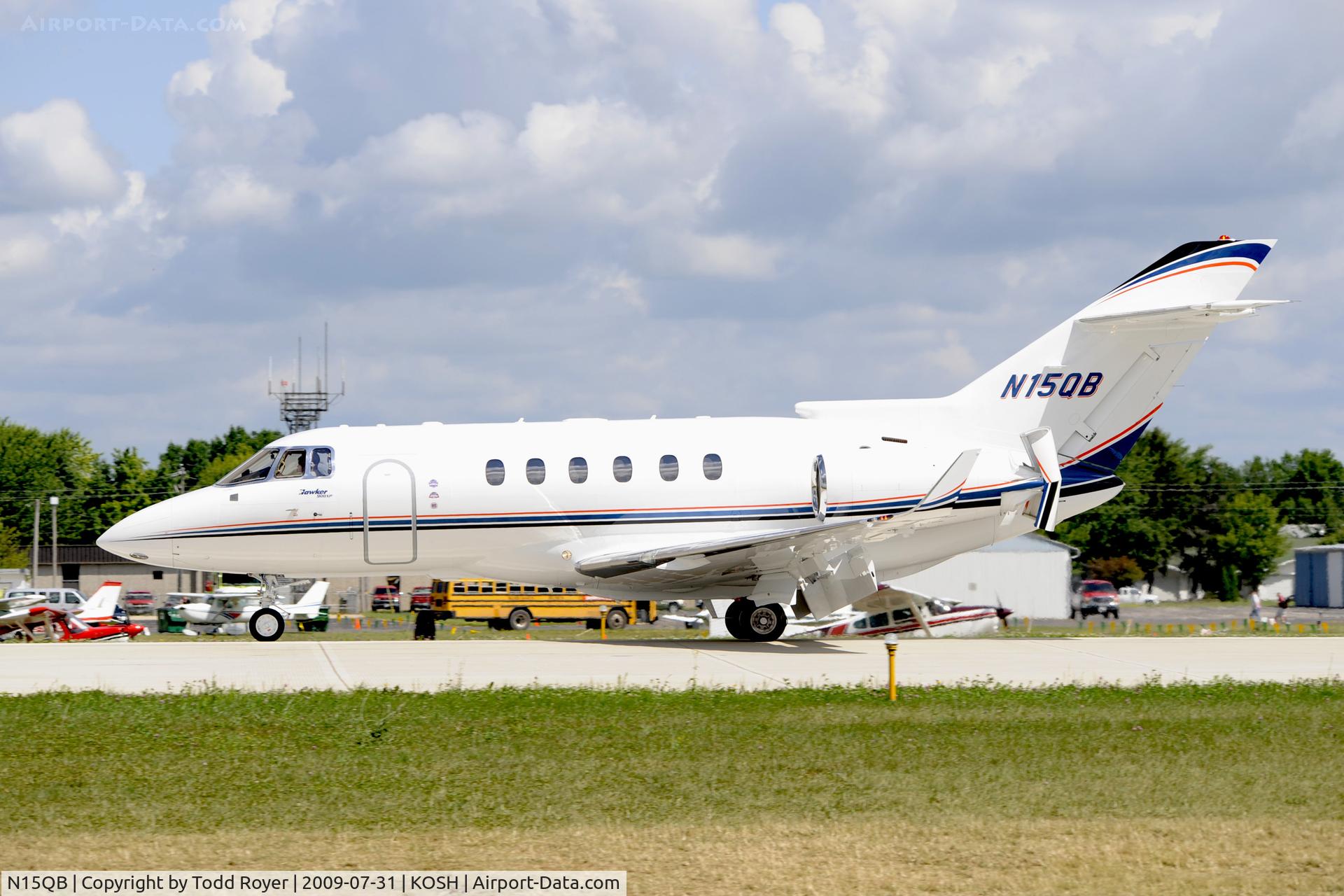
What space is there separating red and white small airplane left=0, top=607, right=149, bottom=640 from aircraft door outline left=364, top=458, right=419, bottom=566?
10.7 metres

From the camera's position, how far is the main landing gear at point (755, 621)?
24.9m

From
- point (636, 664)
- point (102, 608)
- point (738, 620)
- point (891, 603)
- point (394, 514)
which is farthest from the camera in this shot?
point (102, 608)

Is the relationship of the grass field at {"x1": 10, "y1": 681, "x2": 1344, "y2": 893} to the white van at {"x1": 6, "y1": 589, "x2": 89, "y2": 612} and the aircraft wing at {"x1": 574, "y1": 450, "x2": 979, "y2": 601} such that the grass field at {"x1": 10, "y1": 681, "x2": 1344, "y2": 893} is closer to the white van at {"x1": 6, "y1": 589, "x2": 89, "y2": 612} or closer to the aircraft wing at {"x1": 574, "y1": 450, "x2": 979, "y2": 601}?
the aircraft wing at {"x1": 574, "y1": 450, "x2": 979, "y2": 601}

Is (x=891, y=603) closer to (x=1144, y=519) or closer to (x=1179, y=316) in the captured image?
(x=1179, y=316)

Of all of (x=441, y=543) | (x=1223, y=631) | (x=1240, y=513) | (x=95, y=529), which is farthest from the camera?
(x=95, y=529)

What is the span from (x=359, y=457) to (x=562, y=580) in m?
4.12

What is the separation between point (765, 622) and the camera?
2502 centimetres

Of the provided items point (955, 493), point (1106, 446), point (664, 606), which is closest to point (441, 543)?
point (955, 493)

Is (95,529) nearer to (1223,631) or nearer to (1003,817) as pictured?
(1223,631)

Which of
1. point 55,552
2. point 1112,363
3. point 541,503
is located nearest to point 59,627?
point 541,503

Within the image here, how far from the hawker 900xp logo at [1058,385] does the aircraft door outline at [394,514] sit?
10919 millimetres

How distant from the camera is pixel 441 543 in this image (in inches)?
962

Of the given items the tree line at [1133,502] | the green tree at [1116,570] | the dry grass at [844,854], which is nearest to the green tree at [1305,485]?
the tree line at [1133,502]

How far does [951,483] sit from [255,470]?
39.1 ft
